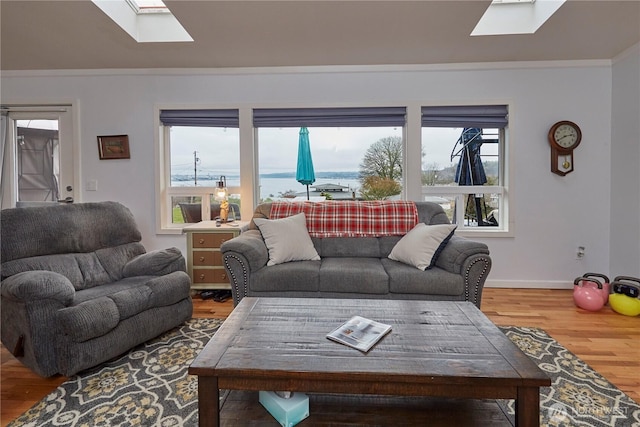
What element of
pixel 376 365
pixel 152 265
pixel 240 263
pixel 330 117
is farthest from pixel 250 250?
pixel 330 117

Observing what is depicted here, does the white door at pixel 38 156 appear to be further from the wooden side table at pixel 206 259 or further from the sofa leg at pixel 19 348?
the sofa leg at pixel 19 348

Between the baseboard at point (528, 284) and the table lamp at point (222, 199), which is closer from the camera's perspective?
the table lamp at point (222, 199)

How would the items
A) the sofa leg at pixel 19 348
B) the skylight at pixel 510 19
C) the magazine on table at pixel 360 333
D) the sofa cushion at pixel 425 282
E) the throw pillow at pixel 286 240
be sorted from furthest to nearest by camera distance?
the skylight at pixel 510 19
the throw pillow at pixel 286 240
the sofa cushion at pixel 425 282
the sofa leg at pixel 19 348
the magazine on table at pixel 360 333

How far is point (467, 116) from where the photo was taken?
3688mm

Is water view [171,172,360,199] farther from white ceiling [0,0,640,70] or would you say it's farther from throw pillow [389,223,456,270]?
throw pillow [389,223,456,270]

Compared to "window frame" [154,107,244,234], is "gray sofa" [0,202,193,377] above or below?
below

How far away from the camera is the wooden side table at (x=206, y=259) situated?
3.30 metres

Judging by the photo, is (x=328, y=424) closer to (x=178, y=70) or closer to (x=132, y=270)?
(x=132, y=270)

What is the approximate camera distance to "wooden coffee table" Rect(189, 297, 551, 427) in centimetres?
115

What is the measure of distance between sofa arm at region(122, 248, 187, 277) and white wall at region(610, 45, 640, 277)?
4102 mm

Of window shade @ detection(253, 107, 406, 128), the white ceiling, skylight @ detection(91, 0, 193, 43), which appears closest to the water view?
window shade @ detection(253, 107, 406, 128)

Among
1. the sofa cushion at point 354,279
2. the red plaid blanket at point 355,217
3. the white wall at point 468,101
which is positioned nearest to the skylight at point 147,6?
the white wall at point 468,101

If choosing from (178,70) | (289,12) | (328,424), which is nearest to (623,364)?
(328,424)

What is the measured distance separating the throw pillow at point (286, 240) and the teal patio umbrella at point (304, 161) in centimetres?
102
